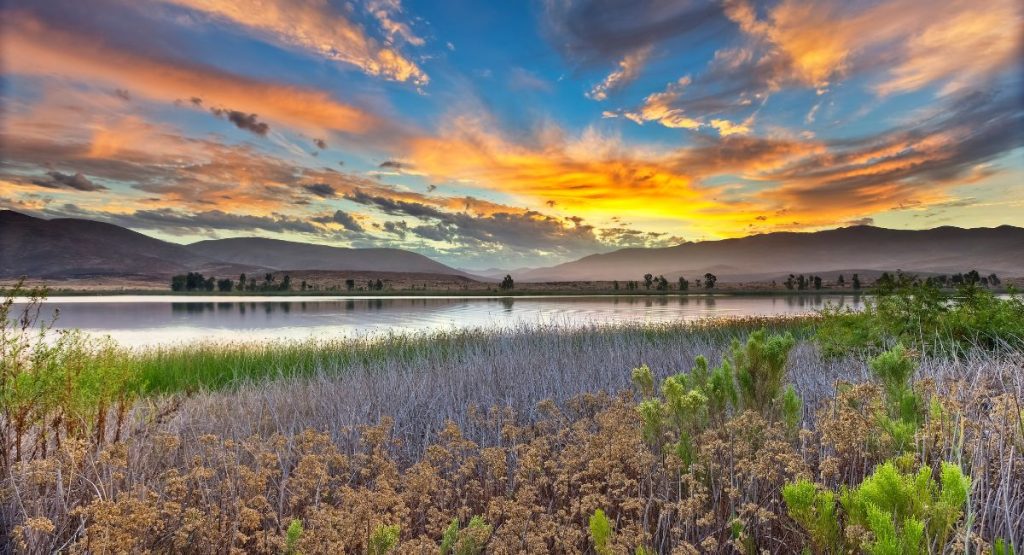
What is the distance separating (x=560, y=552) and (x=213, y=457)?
12.2 ft

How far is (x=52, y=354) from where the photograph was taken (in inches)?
218

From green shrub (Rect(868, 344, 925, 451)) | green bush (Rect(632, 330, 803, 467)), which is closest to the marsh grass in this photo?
green bush (Rect(632, 330, 803, 467))

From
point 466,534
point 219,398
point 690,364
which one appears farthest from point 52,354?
point 690,364

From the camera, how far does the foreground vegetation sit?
9.25 feet

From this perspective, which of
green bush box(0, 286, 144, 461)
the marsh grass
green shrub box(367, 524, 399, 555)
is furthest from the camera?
the marsh grass

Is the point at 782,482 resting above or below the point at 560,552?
above

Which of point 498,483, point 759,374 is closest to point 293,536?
point 498,483

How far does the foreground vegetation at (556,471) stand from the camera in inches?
111

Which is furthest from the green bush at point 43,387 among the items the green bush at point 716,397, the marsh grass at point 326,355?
the marsh grass at point 326,355

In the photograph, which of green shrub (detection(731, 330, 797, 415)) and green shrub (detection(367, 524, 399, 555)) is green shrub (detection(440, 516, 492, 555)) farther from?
green shrub (detection(731, 330, 797, 415))

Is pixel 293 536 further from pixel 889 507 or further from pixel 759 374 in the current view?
pixel 759 374

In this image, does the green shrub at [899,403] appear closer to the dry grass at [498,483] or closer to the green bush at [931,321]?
the dry grass at [498,483]

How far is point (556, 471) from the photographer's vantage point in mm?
4289

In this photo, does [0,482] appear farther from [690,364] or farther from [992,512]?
[690,364]
